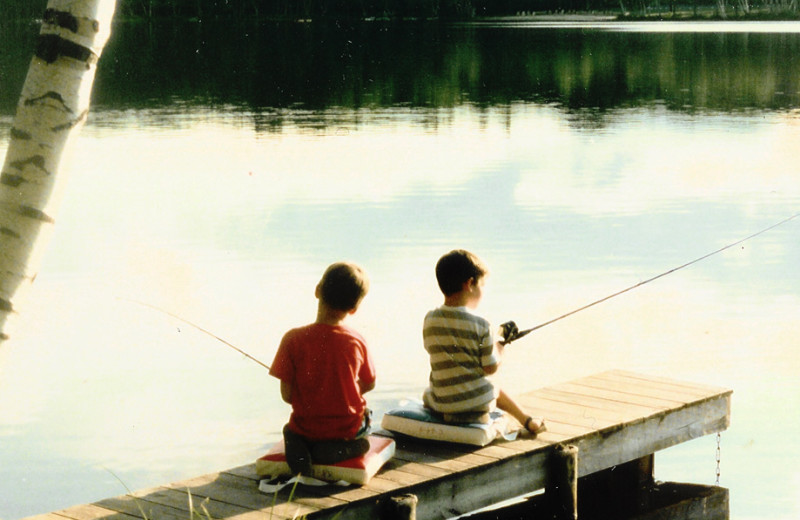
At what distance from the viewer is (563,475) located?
6.07m

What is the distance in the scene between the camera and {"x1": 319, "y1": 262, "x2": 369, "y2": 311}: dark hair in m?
5.00

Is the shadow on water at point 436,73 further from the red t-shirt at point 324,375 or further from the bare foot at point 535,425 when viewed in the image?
the red t-shirt at point 324,375

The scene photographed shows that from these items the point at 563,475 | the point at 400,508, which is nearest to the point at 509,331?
the point at 563,475

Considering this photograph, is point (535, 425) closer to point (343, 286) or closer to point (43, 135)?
point (343, 286)

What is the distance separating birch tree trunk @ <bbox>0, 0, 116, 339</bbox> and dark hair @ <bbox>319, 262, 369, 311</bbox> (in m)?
2.09

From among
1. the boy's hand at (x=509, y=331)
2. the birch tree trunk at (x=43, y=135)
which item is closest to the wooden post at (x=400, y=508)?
the boy's hand at (x=509, y=331)

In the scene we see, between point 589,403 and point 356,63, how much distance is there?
46701 millimetres

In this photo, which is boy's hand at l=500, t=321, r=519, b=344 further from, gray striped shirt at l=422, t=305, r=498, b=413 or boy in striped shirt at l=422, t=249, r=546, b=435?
gray striped shirt at l=422, t=305, r=498, b=413

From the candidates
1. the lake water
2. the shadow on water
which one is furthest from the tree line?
the lake water

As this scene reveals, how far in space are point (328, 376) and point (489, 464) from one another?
97cm

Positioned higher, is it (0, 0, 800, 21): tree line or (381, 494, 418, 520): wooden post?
(0, 0, 800, 21): tree line

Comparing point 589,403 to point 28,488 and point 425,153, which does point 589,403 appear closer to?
point 28,488

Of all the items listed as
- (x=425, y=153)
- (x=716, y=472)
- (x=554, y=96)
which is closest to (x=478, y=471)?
(x=716, y=472)

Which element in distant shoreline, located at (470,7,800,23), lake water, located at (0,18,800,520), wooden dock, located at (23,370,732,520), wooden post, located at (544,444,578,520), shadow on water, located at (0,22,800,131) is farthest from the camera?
distant shoreline, located at (470,7,800,23)
